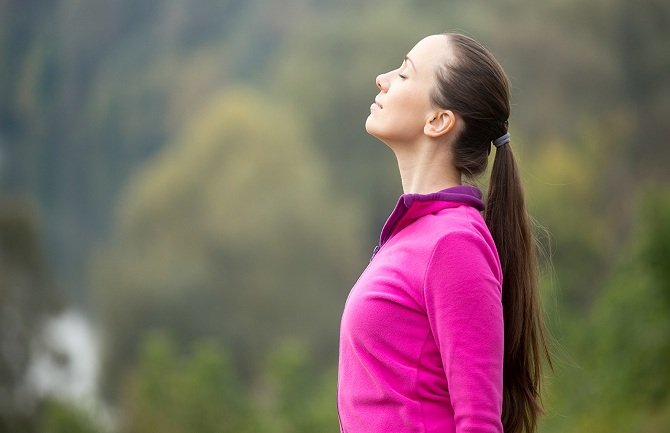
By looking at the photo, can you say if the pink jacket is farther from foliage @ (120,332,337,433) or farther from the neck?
foliage @ (120,332,337,433)

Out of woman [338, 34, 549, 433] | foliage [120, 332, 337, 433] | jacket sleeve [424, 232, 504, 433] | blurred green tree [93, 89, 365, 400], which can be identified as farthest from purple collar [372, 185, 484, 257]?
blurred green tree [93, 89, 365, 400]

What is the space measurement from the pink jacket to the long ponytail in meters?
0.11

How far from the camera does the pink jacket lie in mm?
1318

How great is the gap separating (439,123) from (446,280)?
0.88ft

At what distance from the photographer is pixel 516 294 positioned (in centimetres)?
151

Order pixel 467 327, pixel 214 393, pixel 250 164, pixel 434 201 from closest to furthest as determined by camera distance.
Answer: pixel 467 327 → pixel 434 201 → pixel 214 393 → pixel 250 164

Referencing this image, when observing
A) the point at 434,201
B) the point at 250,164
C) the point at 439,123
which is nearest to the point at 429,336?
the point at 434,201

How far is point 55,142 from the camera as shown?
→ 8.52m

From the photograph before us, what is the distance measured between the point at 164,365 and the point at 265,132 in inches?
84.6

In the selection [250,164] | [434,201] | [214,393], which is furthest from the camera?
[250,164]

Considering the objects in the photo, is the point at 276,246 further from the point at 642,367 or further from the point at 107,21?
the point at 642,367

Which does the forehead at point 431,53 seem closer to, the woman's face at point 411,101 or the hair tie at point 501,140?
the woman's face at point 411,101

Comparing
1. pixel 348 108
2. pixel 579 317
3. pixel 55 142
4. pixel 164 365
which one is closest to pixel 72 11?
pixel 55 142

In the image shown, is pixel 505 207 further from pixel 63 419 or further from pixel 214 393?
pixel 63 419
